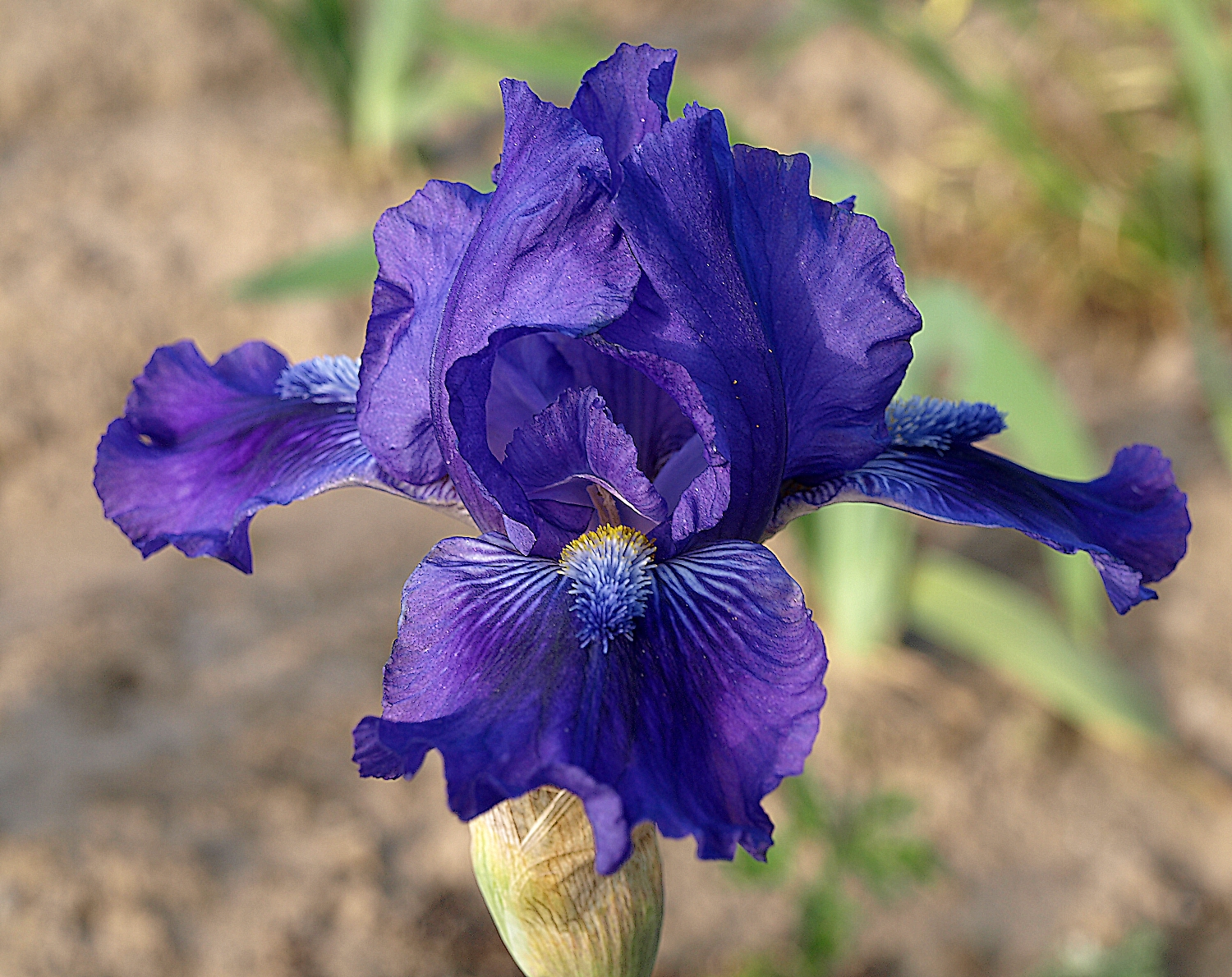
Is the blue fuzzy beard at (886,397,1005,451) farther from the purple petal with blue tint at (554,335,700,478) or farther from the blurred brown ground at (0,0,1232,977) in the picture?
the blurred brown ground at (0,0,1232,977)

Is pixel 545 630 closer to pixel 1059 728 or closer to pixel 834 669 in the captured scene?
pixel 834 669

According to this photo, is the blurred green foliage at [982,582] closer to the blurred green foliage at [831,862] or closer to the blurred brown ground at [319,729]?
the blurred brown ground at [319,729]

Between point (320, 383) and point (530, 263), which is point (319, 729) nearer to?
point (320, 383)

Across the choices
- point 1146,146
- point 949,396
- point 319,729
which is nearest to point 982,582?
point 949,396

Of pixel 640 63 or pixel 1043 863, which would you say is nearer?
pixel 640 63

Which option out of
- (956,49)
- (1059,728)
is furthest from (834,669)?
(956,49)

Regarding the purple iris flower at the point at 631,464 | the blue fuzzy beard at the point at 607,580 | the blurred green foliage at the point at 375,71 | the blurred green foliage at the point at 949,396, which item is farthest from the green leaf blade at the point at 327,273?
the blurred green foliage at the point at 375,71
